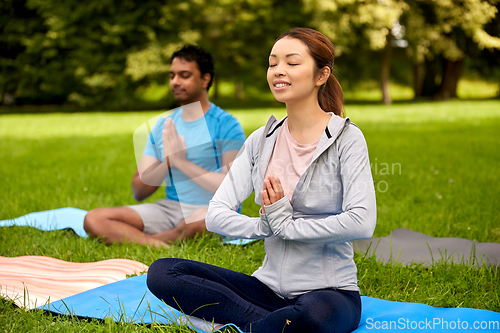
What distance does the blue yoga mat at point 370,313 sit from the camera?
2.21 meters

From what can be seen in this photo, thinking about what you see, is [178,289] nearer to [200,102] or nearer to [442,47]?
[200,102]

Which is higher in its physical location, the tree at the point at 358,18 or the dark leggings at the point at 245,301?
the tree at the point at 358,18

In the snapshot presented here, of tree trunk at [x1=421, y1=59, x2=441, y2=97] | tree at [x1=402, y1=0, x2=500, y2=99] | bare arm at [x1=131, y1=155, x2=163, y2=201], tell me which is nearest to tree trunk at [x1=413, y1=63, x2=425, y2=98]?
tree trunk at [x1=421, y1=59, x2=441, y2=97]

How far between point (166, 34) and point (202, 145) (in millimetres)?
18334

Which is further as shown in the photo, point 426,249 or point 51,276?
point 426,249

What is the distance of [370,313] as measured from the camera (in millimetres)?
2379

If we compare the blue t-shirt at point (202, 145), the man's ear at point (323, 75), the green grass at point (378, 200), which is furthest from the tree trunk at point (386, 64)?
the man's ear at point (323, 75)

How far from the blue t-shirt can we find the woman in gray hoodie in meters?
1.24

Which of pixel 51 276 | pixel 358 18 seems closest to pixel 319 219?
pixel 51 276

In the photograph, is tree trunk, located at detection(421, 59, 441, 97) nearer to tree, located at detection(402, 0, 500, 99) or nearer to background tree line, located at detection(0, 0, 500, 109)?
tree, located at detection(402, 0, 500, 99)

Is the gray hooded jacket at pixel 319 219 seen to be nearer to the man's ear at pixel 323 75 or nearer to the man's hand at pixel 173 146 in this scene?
the man's ear at pixel 323 75

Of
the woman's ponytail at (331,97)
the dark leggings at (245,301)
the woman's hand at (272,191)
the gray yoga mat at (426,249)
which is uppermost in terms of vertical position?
the woman's ponytail at (331,97)

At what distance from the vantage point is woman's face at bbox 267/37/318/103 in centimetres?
202

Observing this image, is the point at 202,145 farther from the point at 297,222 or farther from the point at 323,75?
the point at 297,222
